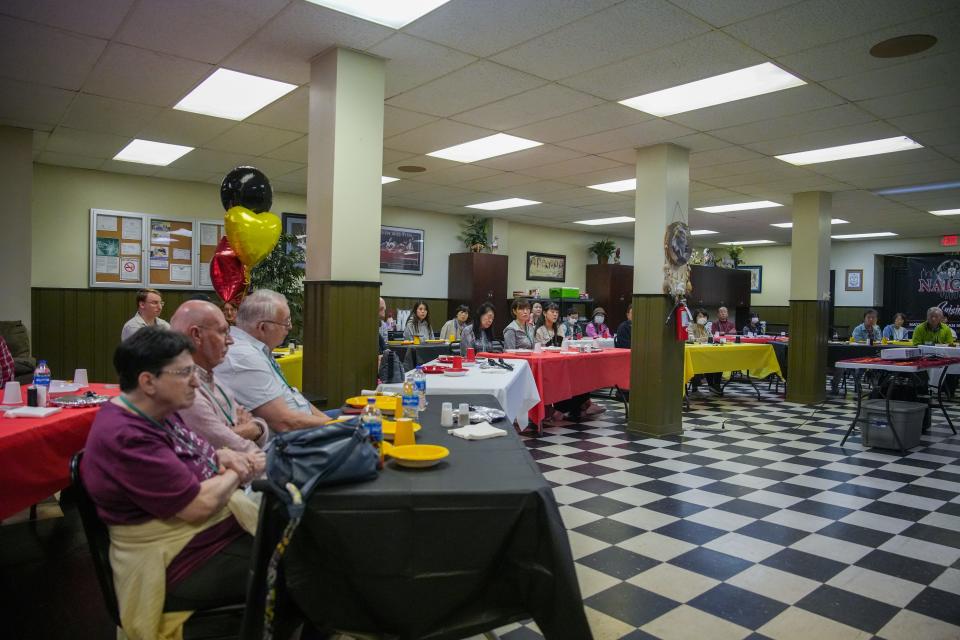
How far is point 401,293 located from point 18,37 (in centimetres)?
752

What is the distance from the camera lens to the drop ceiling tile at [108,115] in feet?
17.8

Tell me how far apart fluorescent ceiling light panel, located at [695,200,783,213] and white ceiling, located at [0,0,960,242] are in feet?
6.24

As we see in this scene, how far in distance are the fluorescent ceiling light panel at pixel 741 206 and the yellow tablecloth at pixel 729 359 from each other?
7.73ft

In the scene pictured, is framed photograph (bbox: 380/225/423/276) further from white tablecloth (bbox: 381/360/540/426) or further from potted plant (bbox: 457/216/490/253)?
white tablecloth (bbox: 381/360/540/426)

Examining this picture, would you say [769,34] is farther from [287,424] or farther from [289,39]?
[287,424]

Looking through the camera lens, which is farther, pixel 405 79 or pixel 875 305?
pixel 875 305

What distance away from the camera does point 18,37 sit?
4070 millimetres

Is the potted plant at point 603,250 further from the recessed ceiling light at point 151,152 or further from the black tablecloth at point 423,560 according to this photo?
the black tablecloth at point 423,560

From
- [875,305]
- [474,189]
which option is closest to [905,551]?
[474,189]

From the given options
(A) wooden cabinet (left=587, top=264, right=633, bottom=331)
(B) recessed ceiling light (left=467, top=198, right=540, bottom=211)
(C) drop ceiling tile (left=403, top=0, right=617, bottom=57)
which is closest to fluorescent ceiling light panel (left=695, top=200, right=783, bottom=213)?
(B) recessed ceiling light (left=467, top=198, right=540, bottom=211)

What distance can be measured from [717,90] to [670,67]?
83cm

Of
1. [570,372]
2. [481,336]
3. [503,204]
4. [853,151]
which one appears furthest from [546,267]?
[853,151]

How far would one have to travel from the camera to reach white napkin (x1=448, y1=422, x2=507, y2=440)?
2691 millimetres

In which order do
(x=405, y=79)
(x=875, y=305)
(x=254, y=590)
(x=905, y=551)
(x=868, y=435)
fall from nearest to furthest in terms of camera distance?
(x=254, y=590), (x=905, y=551), (x=405, y=79), (x=868, y=435), (x=875, y=305)
